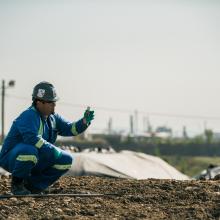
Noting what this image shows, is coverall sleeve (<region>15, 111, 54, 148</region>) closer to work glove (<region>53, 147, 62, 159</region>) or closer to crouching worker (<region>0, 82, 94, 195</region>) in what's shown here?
crouching worker (<region>0, 82, 94, 195</region>)

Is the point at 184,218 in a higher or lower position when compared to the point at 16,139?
lower

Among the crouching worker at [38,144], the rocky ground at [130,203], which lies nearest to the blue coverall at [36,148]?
the crouching worker at [38,144]

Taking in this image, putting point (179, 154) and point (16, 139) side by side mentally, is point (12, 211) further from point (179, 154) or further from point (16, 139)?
point (179, 154)

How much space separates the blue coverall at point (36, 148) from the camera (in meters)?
9.68

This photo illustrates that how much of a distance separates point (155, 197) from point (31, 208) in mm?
1552

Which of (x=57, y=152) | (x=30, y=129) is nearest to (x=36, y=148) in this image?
(x=30, y=129)

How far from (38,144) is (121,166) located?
7358mm

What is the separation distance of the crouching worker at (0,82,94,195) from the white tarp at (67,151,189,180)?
5445 millimetres

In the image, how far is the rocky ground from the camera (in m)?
8.61

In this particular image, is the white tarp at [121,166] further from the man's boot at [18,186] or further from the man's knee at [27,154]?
the man's knee at [27,154]

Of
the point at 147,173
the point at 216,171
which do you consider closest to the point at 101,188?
the point at 147,173

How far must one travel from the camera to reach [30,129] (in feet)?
31.7

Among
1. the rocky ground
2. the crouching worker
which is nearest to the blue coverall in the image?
the crouching worker

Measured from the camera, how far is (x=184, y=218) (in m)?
8.49
